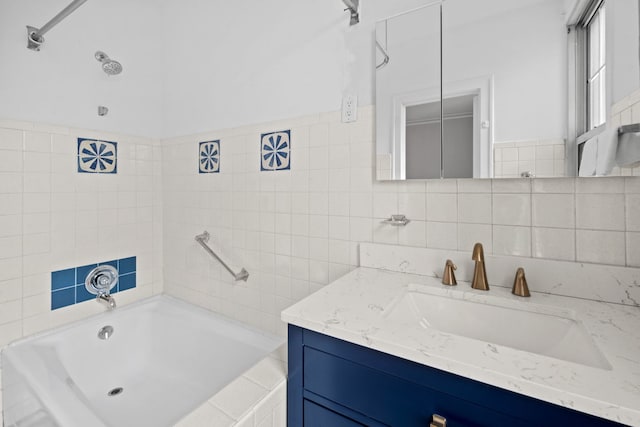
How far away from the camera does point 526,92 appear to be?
98 cm

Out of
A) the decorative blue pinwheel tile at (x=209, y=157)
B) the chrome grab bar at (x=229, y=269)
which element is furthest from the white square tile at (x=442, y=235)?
the decorative blue pinwheel tile at (x=209, y=157)

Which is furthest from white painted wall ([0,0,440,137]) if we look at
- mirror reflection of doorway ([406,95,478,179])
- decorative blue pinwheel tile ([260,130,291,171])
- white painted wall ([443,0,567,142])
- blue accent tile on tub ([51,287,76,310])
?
blue accent tile on tub ([51,287,76,310])

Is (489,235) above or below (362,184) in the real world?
below

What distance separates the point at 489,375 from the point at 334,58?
4.41 feet

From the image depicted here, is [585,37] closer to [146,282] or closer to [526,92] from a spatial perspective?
[526,92]

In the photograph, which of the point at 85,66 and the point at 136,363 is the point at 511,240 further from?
the point at 85,66

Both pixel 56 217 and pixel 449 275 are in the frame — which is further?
pixel 56 217

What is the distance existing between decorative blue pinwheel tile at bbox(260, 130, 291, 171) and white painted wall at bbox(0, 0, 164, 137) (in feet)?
3.24

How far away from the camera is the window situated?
0.88 m

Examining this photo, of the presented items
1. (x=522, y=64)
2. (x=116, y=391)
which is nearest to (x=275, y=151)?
(x=522, y=64)

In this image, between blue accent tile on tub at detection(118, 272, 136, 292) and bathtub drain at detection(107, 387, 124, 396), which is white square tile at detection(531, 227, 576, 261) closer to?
bathtub drain at detection(107, 387, 124, 396)

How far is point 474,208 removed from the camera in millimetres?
1104

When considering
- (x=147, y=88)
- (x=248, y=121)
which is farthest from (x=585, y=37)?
(x=147, y=88)

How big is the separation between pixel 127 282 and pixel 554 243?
2.27 m
